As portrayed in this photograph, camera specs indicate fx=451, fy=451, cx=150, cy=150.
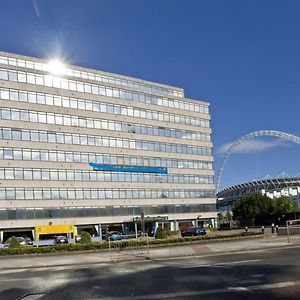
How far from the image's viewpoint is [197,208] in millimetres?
100625

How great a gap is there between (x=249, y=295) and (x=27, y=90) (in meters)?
71.8

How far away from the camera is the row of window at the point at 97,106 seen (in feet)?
252

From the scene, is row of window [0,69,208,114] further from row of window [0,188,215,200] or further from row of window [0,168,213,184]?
row of window [0,188,215,200]

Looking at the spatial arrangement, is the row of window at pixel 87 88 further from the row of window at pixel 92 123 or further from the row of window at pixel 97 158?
the row of window at pixel 97 158

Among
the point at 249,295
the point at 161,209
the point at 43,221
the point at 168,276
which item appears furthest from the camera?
the point at 161,209

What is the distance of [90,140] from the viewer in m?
84.6

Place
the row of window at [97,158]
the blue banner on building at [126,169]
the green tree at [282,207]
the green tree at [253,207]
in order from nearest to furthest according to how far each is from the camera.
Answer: the row of window at [97,158], the blue banner on building at [126,169], the green tree at [282,207], the green tree at [253,207]

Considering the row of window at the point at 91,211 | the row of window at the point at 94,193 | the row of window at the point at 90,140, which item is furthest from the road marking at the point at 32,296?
the row of window at the point at 90,140

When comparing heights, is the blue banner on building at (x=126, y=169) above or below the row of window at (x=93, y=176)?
above

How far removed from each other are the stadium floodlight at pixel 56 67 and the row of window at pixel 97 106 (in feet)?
18.7

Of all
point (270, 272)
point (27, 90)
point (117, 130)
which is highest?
point (27, 90)

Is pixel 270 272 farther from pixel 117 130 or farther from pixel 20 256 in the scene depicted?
pixel 117 130

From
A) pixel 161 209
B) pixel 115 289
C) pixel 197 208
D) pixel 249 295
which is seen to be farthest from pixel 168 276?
pixel 197 208

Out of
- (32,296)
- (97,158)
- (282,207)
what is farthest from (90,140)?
(32,296)
